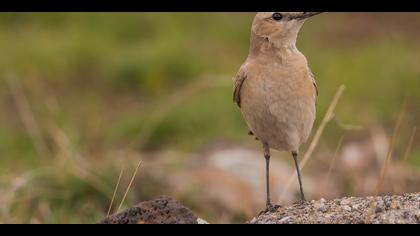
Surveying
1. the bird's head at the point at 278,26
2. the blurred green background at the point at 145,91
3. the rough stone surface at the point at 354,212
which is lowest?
the blurred green background at the point at 145,91

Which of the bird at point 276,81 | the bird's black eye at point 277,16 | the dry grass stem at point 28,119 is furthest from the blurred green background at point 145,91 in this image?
the bird's black eye at point 277,16

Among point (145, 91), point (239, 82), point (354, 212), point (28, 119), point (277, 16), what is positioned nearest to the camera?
point (354, 212)

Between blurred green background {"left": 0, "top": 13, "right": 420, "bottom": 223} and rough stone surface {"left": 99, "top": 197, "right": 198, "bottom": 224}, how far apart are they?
4.26 metres

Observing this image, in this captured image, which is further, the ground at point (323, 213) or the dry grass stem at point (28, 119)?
the dry grass stem at point (28, 119)

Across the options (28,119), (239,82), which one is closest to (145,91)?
(28,119)

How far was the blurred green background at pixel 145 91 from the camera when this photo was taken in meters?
9.62

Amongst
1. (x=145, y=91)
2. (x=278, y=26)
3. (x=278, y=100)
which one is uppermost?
(x=278, y=26)

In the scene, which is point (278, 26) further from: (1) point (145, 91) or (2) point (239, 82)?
(1) point (145, 91)

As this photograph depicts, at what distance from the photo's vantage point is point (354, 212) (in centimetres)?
445

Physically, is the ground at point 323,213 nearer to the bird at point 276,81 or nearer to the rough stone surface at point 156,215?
the rough stone surface at point 156,215

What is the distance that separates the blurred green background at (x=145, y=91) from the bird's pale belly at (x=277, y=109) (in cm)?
301

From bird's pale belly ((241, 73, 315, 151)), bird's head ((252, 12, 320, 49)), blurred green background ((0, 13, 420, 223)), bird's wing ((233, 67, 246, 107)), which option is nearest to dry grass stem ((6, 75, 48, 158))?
blurred green background ((0, 13, 420, 223))

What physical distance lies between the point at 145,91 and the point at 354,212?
9474mm
